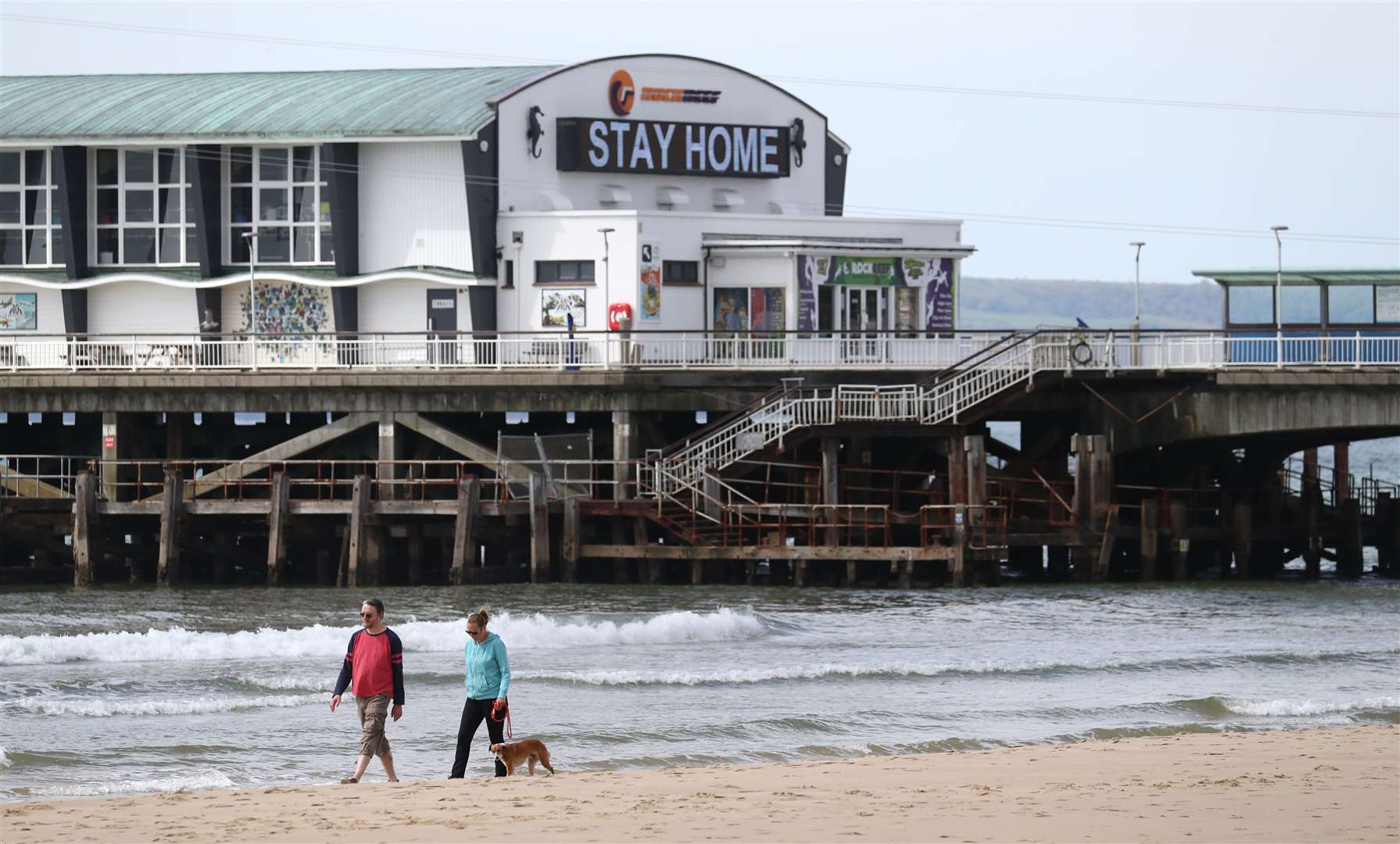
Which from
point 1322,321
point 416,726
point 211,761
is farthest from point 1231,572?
point 211,761

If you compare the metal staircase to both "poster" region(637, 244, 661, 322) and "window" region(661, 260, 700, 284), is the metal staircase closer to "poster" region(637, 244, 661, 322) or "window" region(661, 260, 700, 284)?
"poster" region(637, 244, 661, 322)

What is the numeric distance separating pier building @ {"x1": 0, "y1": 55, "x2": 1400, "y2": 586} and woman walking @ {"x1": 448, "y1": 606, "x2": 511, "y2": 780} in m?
19.8

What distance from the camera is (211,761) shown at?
22125 mm

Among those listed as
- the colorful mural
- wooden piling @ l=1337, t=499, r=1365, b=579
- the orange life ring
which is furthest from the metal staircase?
the colorful mural

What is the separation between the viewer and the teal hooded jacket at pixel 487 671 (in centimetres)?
1878

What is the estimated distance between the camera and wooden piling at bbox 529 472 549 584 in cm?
3981

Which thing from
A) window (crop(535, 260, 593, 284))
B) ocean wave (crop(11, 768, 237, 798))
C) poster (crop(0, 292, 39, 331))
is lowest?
ocean wave (crop(11, 768, 237, 798))

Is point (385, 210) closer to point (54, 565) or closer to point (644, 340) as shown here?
point (644, 340)

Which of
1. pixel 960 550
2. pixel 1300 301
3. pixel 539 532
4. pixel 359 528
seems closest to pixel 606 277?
pixel 539 532

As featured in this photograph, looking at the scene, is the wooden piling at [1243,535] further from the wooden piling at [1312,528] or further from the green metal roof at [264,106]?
the green metal roof at [264,106]

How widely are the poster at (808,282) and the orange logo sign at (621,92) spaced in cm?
601

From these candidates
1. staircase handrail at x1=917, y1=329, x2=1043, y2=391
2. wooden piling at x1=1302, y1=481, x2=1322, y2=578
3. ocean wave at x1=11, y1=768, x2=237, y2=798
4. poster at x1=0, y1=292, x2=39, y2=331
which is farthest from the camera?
poster at x1=0, y1=292, x2=39, y2=331

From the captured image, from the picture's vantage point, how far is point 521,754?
19.3 meters

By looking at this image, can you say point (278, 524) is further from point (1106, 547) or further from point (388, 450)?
point (1106, 547)
